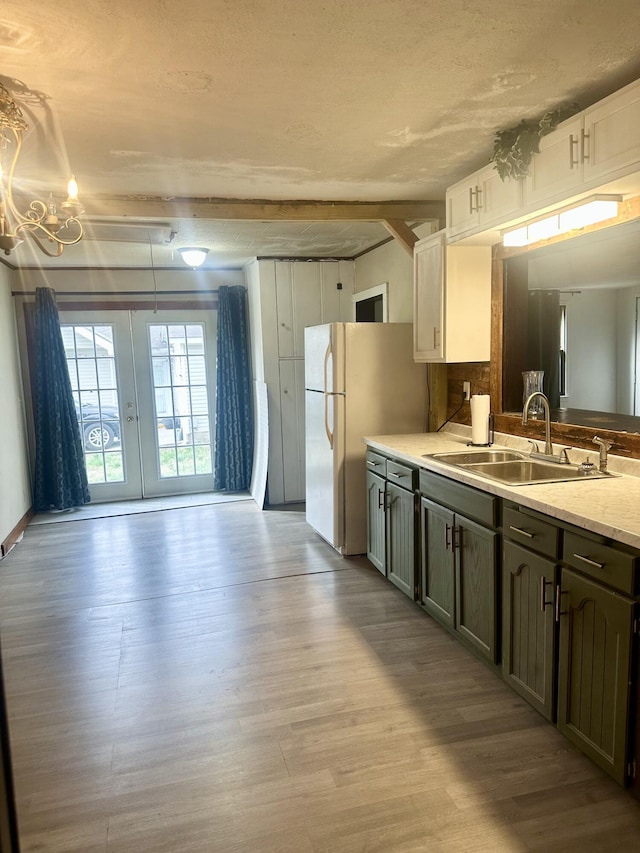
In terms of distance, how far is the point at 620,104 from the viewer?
2.16m

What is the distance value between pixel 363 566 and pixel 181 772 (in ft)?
7.24

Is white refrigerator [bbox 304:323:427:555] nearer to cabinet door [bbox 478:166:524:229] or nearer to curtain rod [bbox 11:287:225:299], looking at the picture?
cabinet door [bbox 478:166:524:229]

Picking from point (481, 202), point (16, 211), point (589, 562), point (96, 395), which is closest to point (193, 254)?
point (96, 395)

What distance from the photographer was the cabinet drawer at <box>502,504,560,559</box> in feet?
7.11

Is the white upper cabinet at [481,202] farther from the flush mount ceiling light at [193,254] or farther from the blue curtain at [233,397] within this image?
the blue curtain at [233,397]

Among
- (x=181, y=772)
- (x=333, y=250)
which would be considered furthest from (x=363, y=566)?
(x=333, y=250)

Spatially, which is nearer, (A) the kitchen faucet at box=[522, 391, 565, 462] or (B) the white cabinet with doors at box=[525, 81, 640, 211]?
(B) the white cabinet with doors at box=[525, 81, 640, 211]

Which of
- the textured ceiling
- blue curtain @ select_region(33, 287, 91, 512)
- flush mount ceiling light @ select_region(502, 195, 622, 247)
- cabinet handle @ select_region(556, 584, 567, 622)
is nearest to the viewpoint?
the textured ceiling

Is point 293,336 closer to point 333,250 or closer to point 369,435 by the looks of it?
point 333,250

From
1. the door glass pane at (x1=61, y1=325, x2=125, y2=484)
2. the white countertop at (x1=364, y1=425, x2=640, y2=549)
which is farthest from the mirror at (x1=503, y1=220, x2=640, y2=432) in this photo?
→ the door glass pane at (x1=61, y1=325, x2=125, y2=484)

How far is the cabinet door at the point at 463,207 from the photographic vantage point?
3140 mm

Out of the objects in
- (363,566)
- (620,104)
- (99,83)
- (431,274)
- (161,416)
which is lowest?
(363,566)

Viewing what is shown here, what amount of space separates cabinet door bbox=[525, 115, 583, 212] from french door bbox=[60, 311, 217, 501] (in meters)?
4.42

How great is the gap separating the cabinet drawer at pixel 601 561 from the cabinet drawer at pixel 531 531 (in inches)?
2.5
